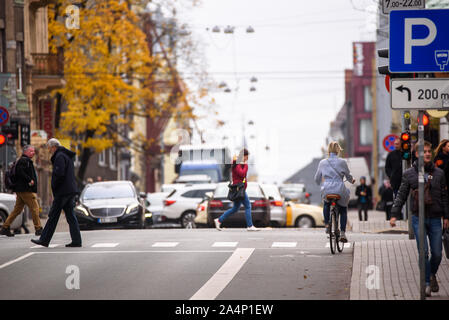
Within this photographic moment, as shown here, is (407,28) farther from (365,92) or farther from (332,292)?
(365,92)

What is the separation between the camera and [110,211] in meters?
27.7

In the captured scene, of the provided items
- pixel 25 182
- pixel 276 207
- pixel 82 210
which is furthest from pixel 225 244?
pixel 276 207

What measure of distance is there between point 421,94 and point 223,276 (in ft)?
13.5

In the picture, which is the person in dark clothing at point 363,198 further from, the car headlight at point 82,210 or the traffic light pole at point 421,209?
the traffic light pole at point 421,209

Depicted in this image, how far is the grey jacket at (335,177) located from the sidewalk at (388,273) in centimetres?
84

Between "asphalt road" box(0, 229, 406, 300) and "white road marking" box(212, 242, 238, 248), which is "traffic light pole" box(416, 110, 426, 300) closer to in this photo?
→ "asphalt road" box(0, 229, 406, 300)

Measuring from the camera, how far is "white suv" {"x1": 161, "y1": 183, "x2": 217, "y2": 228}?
110 ft

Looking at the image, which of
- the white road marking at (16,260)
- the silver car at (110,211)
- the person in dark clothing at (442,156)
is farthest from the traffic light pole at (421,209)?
the silver car at (110,211)

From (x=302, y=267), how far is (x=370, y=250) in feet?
6.26

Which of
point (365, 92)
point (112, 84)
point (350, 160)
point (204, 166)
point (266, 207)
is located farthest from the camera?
point (365, 92)

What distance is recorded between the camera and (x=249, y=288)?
1260 centimetres

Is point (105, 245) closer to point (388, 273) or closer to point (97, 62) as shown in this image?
point (388, 273)

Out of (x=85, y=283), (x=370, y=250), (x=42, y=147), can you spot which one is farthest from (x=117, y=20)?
(x=85, y=283)
